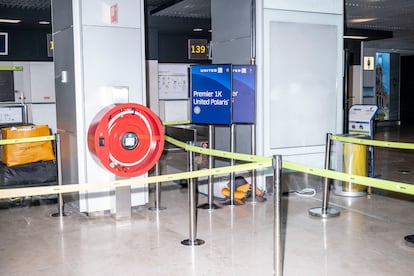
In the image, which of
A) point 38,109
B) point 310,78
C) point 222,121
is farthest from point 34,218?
point 38,109

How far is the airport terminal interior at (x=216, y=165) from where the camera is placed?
4160 mm

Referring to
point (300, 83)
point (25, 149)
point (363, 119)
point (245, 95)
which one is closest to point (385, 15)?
point (363, 119)

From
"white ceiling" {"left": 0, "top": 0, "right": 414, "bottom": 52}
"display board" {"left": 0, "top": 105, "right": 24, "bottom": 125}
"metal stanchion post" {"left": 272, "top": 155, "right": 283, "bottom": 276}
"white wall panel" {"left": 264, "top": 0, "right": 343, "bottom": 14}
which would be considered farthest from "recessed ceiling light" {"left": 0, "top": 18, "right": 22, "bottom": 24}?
"metal stanchion post" {"left": 272, "top": 155, "right": 283, "bottom": 276}

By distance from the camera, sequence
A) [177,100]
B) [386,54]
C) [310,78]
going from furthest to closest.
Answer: [386,54], [177,100], [310,78]

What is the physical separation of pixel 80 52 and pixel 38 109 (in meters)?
6.69

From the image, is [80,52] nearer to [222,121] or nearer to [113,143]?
[113,143]

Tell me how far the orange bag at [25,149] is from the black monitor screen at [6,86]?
5.20 m

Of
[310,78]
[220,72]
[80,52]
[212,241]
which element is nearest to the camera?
[212,241]

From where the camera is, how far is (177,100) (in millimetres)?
12570

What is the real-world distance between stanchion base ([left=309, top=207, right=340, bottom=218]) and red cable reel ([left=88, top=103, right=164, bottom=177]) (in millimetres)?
1838

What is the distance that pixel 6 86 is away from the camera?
37.1ft

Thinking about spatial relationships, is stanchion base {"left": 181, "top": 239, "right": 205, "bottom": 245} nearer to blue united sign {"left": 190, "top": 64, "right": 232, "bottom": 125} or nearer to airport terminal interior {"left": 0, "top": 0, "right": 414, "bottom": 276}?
airport terminal interior {"left": 0, "top": 0, "right": 414, "bottom": 276}

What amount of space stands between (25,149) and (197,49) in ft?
22.5

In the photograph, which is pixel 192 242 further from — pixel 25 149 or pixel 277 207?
pixel 25 149
